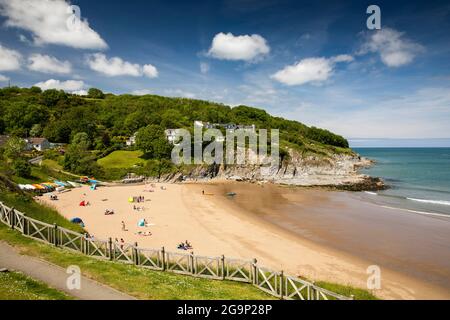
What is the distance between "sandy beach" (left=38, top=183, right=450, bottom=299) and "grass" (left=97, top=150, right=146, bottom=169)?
18720 millimetres

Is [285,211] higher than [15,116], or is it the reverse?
[15,116]

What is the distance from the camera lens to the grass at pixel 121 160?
69062mm

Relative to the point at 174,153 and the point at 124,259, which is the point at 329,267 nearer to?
the point at 124,259

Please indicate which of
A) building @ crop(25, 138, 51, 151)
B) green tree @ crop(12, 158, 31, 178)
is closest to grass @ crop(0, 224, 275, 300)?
green tree @ crop(12, 158, 31, 178)

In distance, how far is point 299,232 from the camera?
106 feet

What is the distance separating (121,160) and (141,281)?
6367cm

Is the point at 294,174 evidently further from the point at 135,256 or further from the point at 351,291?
the point at 135,256

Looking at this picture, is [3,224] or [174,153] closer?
[3,224]

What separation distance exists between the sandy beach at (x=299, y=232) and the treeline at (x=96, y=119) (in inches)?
1792

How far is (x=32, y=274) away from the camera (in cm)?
1252

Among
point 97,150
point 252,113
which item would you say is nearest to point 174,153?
point 97,150

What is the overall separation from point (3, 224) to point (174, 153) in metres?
58.6
